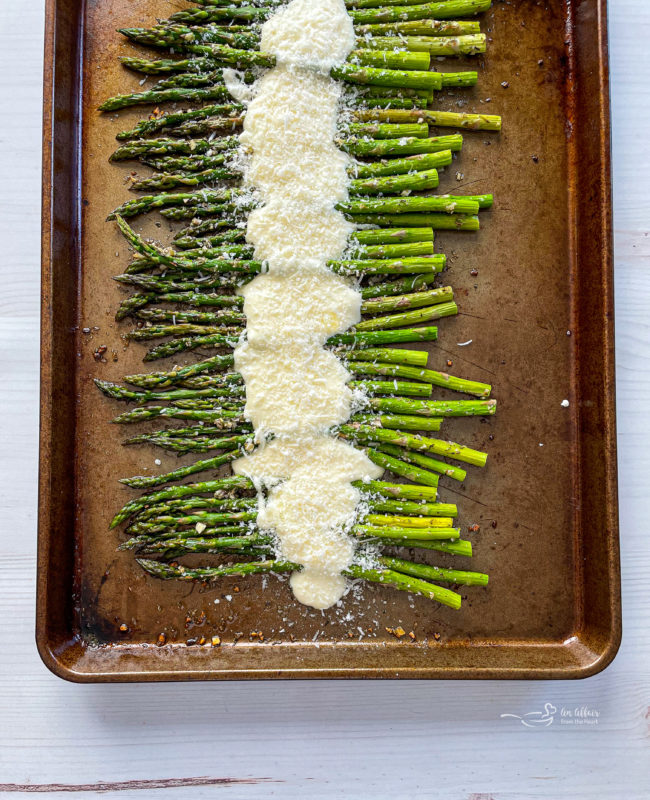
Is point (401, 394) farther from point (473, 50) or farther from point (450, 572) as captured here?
point (473, 50)

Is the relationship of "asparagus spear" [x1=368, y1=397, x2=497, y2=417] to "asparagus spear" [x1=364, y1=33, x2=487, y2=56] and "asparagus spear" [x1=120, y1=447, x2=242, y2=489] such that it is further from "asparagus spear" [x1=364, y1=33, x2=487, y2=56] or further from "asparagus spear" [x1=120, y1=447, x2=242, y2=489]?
"asparagus spear" [x1=364, y1=33, x2=487, y2=56]

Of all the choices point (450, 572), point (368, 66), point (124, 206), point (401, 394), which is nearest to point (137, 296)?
point (124, 206)

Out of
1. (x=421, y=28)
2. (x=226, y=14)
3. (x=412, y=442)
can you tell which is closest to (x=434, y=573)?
(x=412, y=442)

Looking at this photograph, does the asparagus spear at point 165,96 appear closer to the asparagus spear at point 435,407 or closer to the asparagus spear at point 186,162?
the asparagus spear at point 186,162

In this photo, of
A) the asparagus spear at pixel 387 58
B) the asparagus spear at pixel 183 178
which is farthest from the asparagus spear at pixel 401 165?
the asparagus spear at pixel 183 178

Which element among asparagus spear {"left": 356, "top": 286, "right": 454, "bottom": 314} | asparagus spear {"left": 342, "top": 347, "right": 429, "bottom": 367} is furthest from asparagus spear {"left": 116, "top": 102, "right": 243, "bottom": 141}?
Answer: asparagus spear {"left": 342, "top": 347, "right": 429, "bottom": 367}
